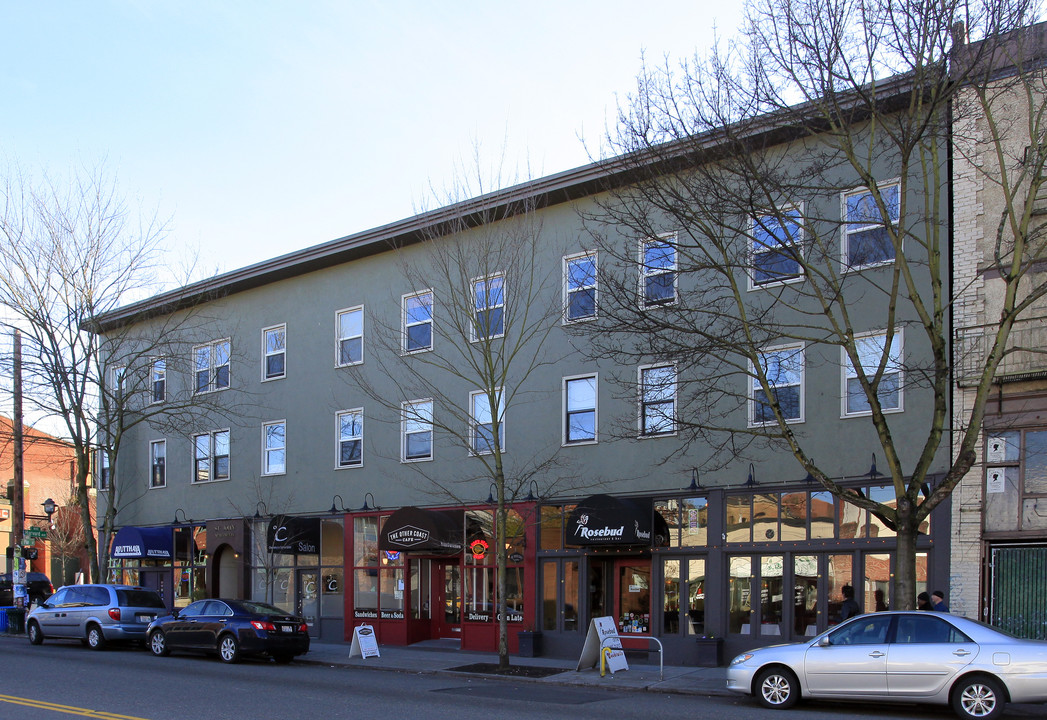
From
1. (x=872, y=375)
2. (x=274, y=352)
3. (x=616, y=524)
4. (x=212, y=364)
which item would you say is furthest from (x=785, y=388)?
(x=212, y=364)

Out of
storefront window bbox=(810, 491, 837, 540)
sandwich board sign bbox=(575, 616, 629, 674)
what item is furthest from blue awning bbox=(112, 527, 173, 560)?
storefront window bbox=(810, 491, 837, 540)

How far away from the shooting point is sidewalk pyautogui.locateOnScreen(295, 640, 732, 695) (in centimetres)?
1612

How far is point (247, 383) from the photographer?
29.1 meters

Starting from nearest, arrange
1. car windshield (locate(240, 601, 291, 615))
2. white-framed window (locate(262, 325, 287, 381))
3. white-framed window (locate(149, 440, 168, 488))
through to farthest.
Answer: car windshield (locate(240, 601, 291, 615))
white-framed window (locate(262, 325, 287, 381))
white-framed window (locate(149, 440, 168, 488))

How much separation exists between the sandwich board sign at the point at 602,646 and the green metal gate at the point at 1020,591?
6128 millimetres

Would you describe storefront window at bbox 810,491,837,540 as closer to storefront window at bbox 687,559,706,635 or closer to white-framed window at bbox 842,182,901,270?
storefront window at bbox 687,559,706,635

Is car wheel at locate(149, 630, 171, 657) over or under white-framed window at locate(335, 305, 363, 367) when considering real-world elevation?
under

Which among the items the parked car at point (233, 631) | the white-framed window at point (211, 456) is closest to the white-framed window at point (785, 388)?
the parked car at point (233, 631)

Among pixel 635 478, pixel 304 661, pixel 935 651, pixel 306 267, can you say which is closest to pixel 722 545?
pixel 635 478

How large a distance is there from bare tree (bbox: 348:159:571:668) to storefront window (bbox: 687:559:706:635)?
3506 millimetres

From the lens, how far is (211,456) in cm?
3012

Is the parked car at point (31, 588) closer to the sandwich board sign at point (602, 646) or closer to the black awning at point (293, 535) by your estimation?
the black awning at point (293, 535)

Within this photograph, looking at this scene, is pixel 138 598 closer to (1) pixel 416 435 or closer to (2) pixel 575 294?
(1) pixel 416 435

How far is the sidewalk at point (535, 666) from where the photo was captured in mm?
16125
